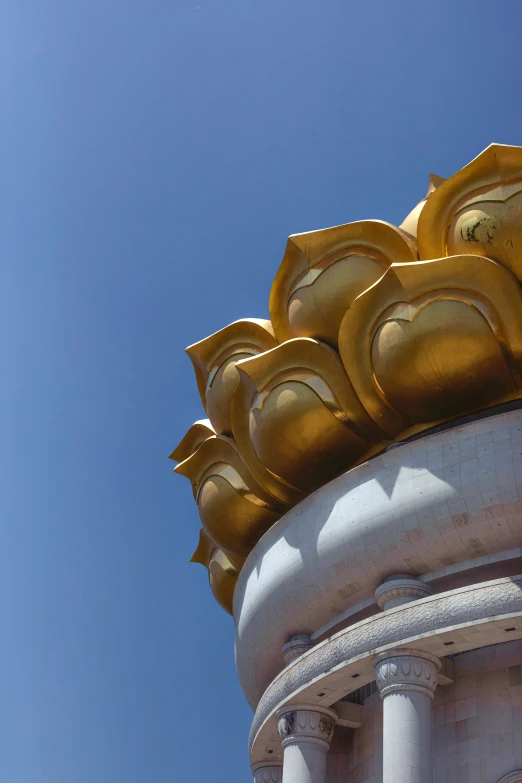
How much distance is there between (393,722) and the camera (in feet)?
47.6

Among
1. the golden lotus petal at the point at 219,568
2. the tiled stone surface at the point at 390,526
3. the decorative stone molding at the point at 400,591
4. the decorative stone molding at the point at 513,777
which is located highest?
the golden lotus petal at the point at 219,568

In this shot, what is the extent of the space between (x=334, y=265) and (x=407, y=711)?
6960 millimetres

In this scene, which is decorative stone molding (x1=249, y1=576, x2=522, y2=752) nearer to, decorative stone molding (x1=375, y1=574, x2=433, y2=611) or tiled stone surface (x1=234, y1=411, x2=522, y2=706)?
decorative stone molding (x1=375, y1=574, x2=433, y2=611)

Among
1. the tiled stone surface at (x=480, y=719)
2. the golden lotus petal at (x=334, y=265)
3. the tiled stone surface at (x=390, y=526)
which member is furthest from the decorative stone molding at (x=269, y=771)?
the golden lotus petal at (x=334, y=265)

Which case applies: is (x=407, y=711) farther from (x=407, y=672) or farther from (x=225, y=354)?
(x=225, y=354)

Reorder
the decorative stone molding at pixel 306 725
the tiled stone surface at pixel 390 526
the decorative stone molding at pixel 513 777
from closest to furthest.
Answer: the decorative stone molding at pixel 513 777
the tiled stone surface at pixel 390 526
the decorative stone molding at pixel 306 725

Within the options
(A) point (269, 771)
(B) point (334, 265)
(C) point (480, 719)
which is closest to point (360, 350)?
(B) point (334, 265)

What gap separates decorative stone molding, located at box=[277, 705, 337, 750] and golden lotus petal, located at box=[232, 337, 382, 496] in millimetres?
3642

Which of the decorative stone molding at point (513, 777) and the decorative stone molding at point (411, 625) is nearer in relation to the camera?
the decorative stone molding at point (411, 625)

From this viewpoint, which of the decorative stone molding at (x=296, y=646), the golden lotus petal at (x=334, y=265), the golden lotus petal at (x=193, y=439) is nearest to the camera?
the golden lotus petal at (x=334, y=265)

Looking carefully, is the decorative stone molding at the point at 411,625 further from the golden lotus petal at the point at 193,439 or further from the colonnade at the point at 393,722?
the golden lotus petal at the point at 193,439

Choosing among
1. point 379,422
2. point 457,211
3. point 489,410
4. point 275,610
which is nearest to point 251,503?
point 275,610

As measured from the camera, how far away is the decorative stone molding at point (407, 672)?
14.7 metres

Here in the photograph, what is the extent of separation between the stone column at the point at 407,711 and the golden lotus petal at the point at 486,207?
18.9 feet
